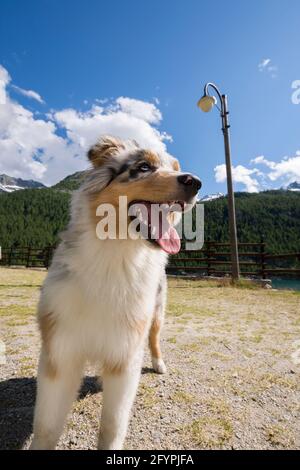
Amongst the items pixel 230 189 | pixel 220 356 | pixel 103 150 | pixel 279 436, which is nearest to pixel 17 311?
pixel 220 356

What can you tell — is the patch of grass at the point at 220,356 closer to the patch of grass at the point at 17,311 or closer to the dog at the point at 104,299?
the dog at the point at 104,299

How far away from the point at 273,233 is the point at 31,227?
101 meters

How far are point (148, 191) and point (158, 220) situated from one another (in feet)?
0.82

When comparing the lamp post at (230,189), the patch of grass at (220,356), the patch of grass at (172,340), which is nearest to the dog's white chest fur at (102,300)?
the patch of grass at (220,356)

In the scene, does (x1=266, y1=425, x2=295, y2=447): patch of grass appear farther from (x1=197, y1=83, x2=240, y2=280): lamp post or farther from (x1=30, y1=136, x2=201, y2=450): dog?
(x1=197, y1=83, x2=240, y2=280): lamp post

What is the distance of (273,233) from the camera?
130 m

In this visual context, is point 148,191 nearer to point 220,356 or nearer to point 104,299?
point 104,299

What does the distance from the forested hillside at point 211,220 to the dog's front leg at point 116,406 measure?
10026 centimetres

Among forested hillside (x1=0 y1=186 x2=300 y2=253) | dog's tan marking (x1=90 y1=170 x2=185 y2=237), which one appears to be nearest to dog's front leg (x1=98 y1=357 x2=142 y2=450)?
dog's tan marking (x1=90 y1=170 x2=185 y2=237)

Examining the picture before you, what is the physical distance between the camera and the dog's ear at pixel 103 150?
2771mm

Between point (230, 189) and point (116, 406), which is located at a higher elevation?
point (230, 189)

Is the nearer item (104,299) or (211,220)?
(104,299)

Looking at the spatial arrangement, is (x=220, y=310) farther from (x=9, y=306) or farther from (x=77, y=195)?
(x=77, y=195)

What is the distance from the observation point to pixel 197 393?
3.24 meters
